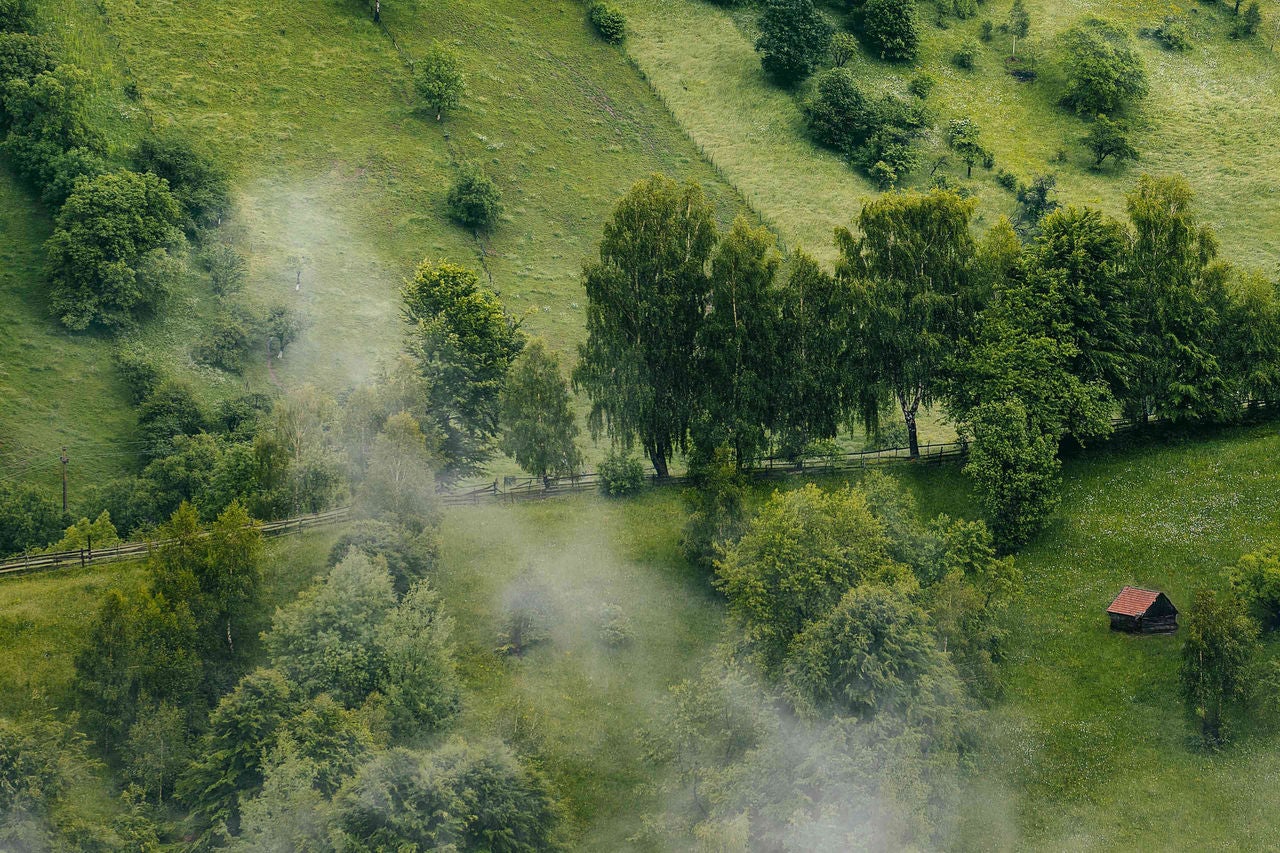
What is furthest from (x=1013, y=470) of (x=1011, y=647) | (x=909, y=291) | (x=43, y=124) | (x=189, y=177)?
(x=43, y=124)

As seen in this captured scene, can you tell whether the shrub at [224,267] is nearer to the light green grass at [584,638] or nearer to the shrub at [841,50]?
the light green grass at [584,638]

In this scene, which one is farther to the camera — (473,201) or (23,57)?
(473,201)

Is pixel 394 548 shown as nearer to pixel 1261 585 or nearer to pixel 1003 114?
pixel 1261 585

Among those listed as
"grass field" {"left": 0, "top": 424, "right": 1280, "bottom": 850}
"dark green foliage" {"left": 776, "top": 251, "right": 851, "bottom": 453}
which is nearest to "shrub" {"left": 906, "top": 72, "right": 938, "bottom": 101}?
"dark green foliage" {"left": 776, "top": 251, "right": 851, "bottom": 453}

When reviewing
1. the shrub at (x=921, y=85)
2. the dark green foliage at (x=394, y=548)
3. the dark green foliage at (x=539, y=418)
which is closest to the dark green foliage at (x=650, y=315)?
the dark green foliage at (x=539, y=418)

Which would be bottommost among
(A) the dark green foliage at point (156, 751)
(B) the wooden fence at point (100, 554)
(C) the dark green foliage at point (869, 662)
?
(B) the wooden fence at point (100, 554)

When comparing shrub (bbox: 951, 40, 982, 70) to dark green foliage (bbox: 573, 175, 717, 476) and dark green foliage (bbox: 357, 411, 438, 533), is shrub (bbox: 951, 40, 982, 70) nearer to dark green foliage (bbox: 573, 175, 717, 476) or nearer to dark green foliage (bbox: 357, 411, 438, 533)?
dark green foliage (bbox: 573, 175, 717, 476)
